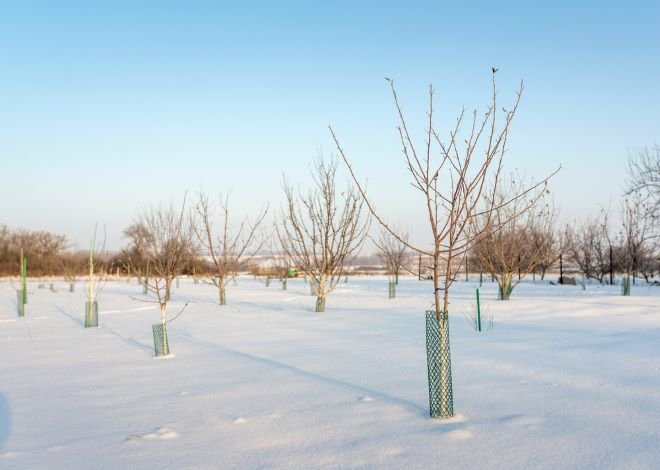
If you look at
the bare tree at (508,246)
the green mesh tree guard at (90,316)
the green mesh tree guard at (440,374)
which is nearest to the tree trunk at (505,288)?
the bare tree at (508,246)

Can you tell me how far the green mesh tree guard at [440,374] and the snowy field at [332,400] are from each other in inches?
4.5

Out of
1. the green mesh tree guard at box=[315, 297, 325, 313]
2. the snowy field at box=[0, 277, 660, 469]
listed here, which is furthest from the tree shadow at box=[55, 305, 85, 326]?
the green mesh tree guard at box=[315, 297, 325, 313]

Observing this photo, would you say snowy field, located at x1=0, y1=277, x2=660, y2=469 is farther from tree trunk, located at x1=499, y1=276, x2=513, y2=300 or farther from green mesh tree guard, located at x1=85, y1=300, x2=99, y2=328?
tree trunk, located at x1=499, y1=276, x2=513, y2=300

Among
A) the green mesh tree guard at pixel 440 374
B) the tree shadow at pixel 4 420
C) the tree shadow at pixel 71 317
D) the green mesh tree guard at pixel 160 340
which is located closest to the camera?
the tree shadow at pixel 4 420

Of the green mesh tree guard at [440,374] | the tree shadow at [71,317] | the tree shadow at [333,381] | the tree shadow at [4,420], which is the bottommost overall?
the tree shadow at [71,317]

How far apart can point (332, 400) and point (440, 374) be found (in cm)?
96

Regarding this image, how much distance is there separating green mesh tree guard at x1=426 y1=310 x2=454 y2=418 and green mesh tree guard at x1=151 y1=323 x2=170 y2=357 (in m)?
3.86

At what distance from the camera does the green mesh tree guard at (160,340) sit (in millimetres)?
6420

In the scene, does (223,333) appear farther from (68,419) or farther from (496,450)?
(496,450)

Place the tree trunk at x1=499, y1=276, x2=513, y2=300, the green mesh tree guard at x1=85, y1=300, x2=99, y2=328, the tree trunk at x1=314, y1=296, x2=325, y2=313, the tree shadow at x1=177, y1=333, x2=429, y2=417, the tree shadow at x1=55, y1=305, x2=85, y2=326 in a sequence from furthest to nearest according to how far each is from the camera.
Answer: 1. the tree trunk at x1=499, y1=276, x2=513, y2=300
2. the tree trunk at x1=314, y1=296, x2=325, y2=313
3. the tree shadow at x1=55, y1=305, x2=85, y2=326
4. the green mesh tree guard at x1=85, y1=300, x2=99, y2=328
5. the tree shadow at x1=177, y1=333, x2=429, y2=417

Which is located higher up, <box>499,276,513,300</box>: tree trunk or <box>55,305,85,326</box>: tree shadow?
<box>499,276,513,300</box>: tree trunk

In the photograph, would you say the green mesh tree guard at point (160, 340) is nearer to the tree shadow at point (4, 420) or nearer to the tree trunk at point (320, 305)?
the tree shadow at point (4, 420)

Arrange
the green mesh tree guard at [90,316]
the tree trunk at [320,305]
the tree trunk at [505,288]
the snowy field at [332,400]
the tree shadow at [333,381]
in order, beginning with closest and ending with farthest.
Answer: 1. the snowy field at [332,400]
2. the tree shadow at [333,381]
3. the green mesh tree guard at [90,316]
4. the tree trunk at [320,305]
5. the tree trunk at [505,288]

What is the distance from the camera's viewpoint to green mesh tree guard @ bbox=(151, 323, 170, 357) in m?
6.42
